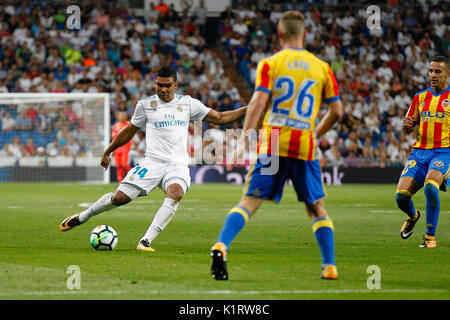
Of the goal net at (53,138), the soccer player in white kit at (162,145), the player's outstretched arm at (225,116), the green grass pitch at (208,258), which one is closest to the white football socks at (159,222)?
the soccer player in white kit at (162,145)

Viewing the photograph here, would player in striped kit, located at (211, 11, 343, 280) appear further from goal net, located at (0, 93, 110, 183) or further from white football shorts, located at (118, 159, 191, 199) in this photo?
goal net, located at (0, 93, 110, 183)

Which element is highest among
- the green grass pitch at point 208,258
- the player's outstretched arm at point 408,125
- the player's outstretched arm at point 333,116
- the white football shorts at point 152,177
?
the player's outstretched arm at point 333,116

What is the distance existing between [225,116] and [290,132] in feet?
10.2

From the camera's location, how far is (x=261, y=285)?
22.4ft

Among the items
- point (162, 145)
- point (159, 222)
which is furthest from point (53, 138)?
point (159, 222)

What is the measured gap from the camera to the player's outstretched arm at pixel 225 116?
995 centimetres

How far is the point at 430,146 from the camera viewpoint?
10648 millimetres

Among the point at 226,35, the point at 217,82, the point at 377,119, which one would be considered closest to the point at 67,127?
the point at 217,82

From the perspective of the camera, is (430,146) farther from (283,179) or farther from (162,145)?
(283,179)

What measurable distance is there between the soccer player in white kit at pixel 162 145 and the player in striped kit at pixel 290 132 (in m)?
2.83

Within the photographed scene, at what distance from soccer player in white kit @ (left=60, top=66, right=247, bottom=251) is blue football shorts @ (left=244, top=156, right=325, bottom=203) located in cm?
289

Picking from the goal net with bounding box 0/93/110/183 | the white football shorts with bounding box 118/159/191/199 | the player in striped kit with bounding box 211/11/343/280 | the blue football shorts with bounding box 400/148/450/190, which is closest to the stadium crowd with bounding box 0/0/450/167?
the goal net with bounding box 0/93/110/183

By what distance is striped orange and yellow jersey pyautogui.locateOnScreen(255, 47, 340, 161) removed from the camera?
7020 millimetres

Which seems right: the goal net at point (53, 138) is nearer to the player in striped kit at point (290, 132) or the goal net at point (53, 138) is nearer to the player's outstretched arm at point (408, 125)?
the player's outstretched arm at point (408, 125)
